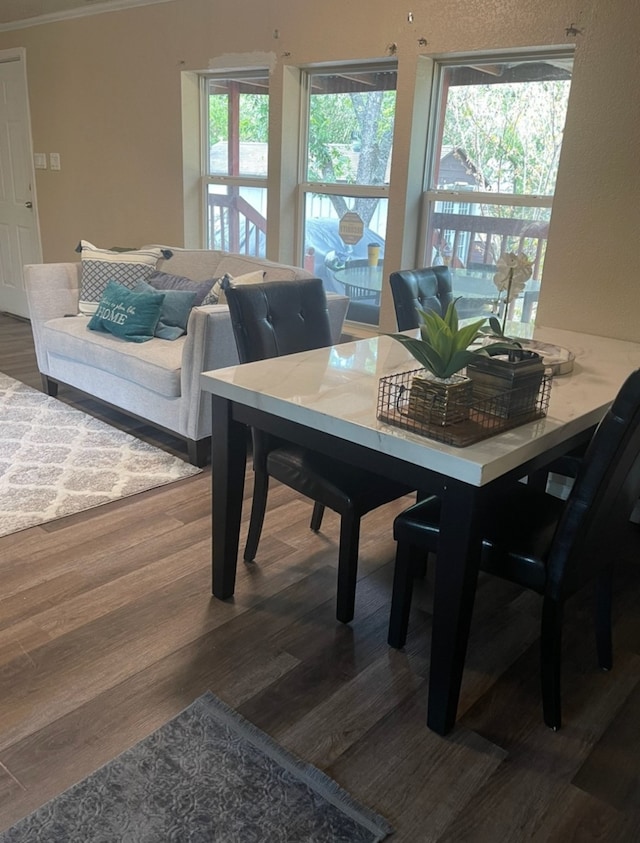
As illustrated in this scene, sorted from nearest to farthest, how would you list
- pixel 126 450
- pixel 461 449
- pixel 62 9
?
pixel 461 449 → pixel 126 450 → pixel 62 9

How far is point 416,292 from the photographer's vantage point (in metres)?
2.73

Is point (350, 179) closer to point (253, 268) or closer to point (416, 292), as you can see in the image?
point (253, 268)

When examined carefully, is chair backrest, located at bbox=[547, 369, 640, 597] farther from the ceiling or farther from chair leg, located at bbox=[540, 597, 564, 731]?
the ceiling

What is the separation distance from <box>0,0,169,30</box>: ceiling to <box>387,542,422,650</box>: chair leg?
4059mm

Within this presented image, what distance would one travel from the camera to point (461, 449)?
143cm

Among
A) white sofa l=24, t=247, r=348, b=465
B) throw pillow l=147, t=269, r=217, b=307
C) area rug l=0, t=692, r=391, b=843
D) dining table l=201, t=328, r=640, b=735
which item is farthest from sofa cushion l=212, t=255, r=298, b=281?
area rug l=0, t=692, r=391, b=843

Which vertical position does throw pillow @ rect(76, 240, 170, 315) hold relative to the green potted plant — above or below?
→ below

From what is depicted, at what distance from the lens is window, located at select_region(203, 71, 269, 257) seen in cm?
427

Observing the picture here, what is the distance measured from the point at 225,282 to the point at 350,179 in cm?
107

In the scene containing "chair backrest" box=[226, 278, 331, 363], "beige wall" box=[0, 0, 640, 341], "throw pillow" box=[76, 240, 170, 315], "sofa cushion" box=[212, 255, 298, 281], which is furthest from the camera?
"throw pillow" box=[76, 240, 170, 315]

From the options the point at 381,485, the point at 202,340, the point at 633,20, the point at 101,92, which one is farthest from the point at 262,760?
the point at 101,92

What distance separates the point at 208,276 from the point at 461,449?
2.77m

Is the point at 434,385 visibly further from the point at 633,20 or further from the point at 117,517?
the point at 633,20

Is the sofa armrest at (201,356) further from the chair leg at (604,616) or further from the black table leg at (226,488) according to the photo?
the chair leg at (604,616)
